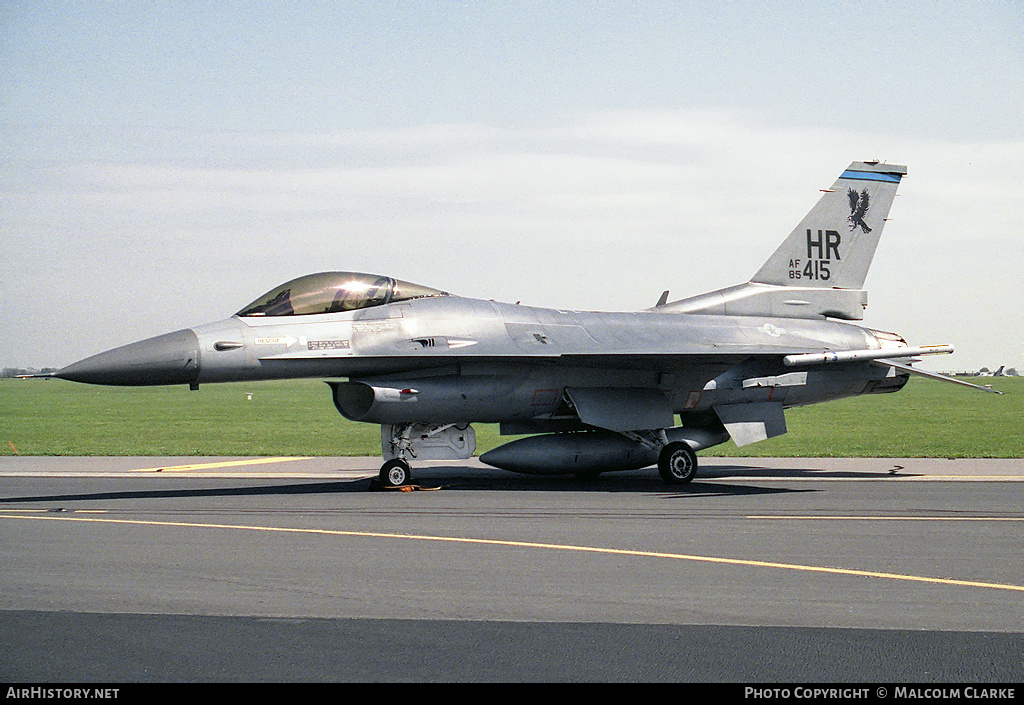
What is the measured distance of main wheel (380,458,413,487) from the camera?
16047 millimetres

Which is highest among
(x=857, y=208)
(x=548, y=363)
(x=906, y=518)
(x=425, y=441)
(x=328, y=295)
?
(x=857, y=208)

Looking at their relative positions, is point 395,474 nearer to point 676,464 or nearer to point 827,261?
point 676,464

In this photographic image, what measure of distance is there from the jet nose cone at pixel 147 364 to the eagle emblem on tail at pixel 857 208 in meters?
12.6

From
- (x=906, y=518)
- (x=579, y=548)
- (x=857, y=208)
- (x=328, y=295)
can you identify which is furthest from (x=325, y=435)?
(x=579, y=548)

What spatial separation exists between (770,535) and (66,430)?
28199mm

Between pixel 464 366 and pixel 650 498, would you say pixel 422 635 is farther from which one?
pixel 464 366

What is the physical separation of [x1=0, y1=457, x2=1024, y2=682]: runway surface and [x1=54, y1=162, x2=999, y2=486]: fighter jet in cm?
163

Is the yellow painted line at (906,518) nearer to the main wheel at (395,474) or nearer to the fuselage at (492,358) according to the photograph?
the fuselage at (492,358)

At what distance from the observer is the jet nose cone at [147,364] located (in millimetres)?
13695

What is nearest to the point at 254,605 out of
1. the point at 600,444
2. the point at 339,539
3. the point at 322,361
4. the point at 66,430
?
the point at 339,539

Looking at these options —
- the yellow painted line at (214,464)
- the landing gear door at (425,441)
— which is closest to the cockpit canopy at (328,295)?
the landing gear door at (425,441)

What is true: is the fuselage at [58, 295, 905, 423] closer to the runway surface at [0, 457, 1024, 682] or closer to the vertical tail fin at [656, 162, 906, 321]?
the vertical tail fin at [656, 162, 906, 321]

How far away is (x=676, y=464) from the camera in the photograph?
17.2 m

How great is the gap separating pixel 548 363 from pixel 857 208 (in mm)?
7689
